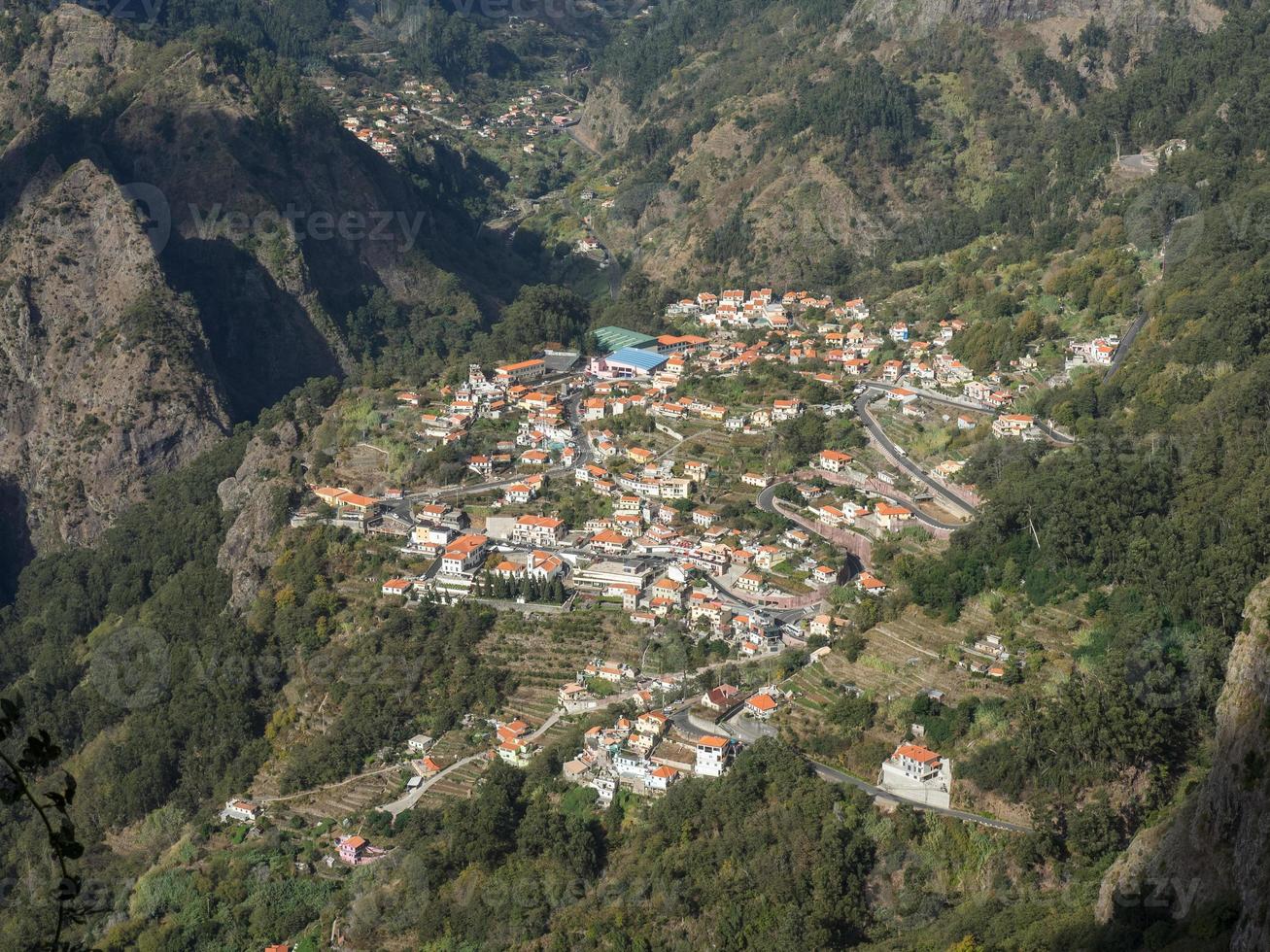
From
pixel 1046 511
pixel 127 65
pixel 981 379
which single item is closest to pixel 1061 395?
pixel 981 379

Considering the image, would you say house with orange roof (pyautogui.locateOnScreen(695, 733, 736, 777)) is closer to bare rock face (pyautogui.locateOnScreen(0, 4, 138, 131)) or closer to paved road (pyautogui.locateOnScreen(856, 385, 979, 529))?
paved road (pyautogui.locateOnScreen(856, 385, 979, 529))

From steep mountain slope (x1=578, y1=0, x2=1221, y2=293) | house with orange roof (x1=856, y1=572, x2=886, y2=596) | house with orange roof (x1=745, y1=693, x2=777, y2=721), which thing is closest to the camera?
house with orange roof (x1=745, y1=693, x2=777, y2=721)

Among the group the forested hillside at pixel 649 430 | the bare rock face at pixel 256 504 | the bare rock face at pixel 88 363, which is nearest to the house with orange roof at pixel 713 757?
the forested hillside at pixel 649 430

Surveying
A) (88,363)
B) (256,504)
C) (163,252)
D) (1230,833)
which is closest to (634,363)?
(256,504)

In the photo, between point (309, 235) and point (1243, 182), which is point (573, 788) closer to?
point (1243, 182)

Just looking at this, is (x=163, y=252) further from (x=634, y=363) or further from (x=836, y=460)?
(x=836, y=460)

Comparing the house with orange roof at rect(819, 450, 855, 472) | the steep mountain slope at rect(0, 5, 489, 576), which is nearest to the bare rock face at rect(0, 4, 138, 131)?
the steep mountain slope at rect(0, 5, 489, 576)
